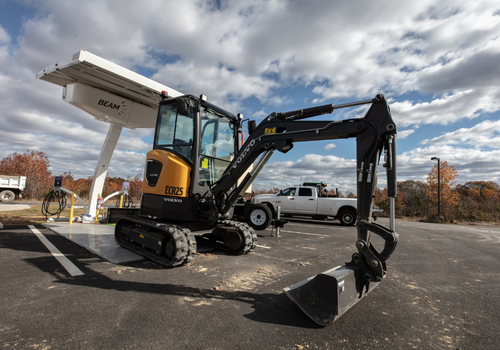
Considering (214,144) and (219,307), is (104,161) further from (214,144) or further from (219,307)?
A: (219,307)

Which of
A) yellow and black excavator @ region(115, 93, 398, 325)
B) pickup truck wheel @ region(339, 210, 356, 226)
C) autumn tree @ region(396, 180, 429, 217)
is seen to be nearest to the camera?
yellow and black excavator @ region(115, 93, 398, 325)

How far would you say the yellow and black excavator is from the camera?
327cm

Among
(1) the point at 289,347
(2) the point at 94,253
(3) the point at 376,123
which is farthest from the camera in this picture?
(2) the point at 94,253

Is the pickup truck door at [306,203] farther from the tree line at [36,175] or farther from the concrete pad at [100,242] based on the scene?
the tree line at [36,175]

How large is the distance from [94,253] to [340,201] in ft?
38.3

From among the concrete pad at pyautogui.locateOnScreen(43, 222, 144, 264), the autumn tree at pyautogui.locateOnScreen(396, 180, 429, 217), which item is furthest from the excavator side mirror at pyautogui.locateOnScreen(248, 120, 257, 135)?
the autumn tree at pyautogui.locateOnScreen(396, 180, 429, 217)

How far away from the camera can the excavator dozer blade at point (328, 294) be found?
9.30ft

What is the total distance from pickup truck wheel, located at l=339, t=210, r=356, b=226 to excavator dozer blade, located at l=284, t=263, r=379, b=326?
36.3 feet

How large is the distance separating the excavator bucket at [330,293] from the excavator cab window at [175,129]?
11.1ft

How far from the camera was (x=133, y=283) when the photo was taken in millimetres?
3900

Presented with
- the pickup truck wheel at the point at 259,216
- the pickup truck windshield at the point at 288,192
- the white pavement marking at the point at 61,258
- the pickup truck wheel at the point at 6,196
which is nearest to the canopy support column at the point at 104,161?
the white pavement marking at the point at 61,258

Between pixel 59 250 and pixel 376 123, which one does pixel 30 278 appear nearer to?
pixel 59 250

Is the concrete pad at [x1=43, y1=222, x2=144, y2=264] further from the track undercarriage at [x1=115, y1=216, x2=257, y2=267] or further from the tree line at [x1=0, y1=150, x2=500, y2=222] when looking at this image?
the tree line at [x1=0, y1=150, x2=500, y2=222]

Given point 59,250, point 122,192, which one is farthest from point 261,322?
point 122,192
